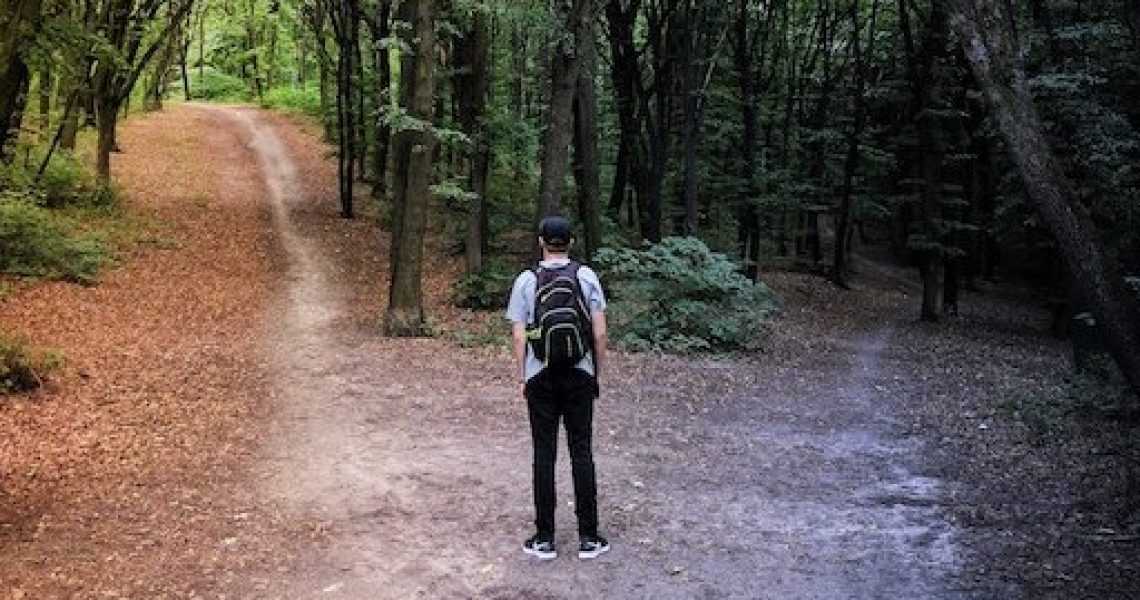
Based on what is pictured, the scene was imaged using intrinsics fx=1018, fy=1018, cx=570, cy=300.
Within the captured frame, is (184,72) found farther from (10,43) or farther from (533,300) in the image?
(533,300)

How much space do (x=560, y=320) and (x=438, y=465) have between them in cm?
297

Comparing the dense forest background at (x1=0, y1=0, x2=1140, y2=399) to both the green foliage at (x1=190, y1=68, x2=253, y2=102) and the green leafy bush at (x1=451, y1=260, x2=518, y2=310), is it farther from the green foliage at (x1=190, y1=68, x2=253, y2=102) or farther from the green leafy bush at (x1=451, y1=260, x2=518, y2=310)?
the green foliage at (x1=190, y1=68, x2=253, y2=102)

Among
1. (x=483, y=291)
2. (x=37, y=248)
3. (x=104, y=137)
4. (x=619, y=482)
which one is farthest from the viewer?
(x=104, y=137)

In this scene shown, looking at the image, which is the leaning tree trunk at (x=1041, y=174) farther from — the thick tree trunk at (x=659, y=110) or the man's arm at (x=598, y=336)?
the thick tree trunk at (x=659, y=110)

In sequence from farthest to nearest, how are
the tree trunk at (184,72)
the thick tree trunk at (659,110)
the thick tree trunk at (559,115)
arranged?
1. the tree trunk at (184,72)
2. the thick tree trunk at (659,110)
3. the thick tree trunk at (559,115)

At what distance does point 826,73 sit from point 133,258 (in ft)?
64.2

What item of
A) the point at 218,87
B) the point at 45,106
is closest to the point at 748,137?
the point at 45,106

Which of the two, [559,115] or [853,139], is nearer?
[559,115]

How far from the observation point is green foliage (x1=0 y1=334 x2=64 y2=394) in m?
10.1

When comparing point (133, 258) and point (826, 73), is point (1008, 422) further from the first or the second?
point (826, 73)

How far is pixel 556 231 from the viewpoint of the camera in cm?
617

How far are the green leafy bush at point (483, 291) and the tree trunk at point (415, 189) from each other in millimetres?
2692

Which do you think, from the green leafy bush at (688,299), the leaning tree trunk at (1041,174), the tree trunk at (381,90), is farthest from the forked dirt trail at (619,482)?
the tree trunk at (381,90)

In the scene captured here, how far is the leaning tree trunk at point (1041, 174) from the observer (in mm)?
6102
